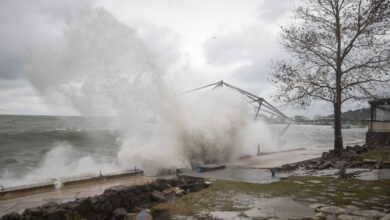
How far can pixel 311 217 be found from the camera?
4.81 meters

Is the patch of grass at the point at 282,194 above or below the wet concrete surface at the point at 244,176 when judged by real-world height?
above

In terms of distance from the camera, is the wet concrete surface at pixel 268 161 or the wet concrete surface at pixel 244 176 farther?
the wet concrete surface at pixel 268 161

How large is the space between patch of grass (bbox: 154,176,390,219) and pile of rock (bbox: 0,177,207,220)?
578 millimetres

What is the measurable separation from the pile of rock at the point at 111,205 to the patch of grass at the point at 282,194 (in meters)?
0.58

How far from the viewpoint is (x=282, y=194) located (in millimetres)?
6719

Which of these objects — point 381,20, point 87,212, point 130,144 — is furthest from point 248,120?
point 87,212

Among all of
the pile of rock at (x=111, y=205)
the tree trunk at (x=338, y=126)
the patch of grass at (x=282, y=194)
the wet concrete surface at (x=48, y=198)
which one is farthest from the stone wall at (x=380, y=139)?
the wet concrete surface at (x=48, y=198)

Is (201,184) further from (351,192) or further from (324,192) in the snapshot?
(351,192)

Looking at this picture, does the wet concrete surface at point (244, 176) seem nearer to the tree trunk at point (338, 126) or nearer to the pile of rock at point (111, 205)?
the pile of rock at point (111, 205)

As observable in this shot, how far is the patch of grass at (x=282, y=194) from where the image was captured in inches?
226

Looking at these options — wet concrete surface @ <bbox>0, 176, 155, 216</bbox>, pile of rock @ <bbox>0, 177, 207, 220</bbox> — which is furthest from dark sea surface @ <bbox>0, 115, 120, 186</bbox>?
pile of rock @ <bbox>0, 177, 207, 220</bbox>

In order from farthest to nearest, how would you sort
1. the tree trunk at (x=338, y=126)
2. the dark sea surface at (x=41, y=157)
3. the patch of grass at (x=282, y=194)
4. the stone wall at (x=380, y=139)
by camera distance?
the stone wall at (x=380, y=139), the dark sea surface at (x=41, y=157), the tree trunk at (x=338, y=126), the patch of grass at (x=282, y=194)

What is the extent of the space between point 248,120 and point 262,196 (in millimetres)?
15138

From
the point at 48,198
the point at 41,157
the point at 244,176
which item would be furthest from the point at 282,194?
the point at 41,157
